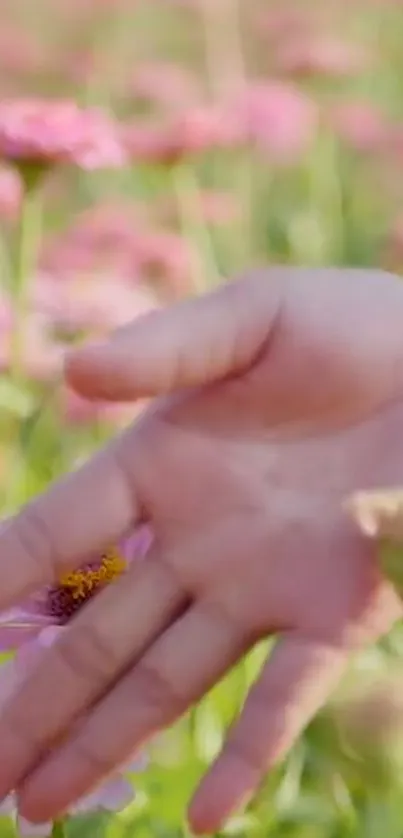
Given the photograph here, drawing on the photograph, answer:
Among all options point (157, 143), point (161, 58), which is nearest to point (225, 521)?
point (157, 143)

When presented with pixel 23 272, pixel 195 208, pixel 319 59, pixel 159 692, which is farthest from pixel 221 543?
pixel 319 59

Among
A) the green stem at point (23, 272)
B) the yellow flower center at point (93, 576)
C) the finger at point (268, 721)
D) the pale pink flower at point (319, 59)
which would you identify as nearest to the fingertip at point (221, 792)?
the finger at point (268, 721)

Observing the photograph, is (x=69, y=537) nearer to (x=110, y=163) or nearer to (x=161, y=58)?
(x=110, y=163)

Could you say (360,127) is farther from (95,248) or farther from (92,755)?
(92,755)

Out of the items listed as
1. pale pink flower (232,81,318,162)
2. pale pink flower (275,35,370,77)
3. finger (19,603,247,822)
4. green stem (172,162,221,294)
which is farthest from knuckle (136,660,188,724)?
pale pink flower (275,35,370,77)

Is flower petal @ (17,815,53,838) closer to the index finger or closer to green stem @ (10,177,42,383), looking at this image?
the index finger

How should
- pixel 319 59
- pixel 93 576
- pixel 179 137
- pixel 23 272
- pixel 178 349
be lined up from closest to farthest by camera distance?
1. pixel 178 349
2. pixel 93 576
3. pixel 23 272
4. pixel 179 137
5. pixel 319 59
